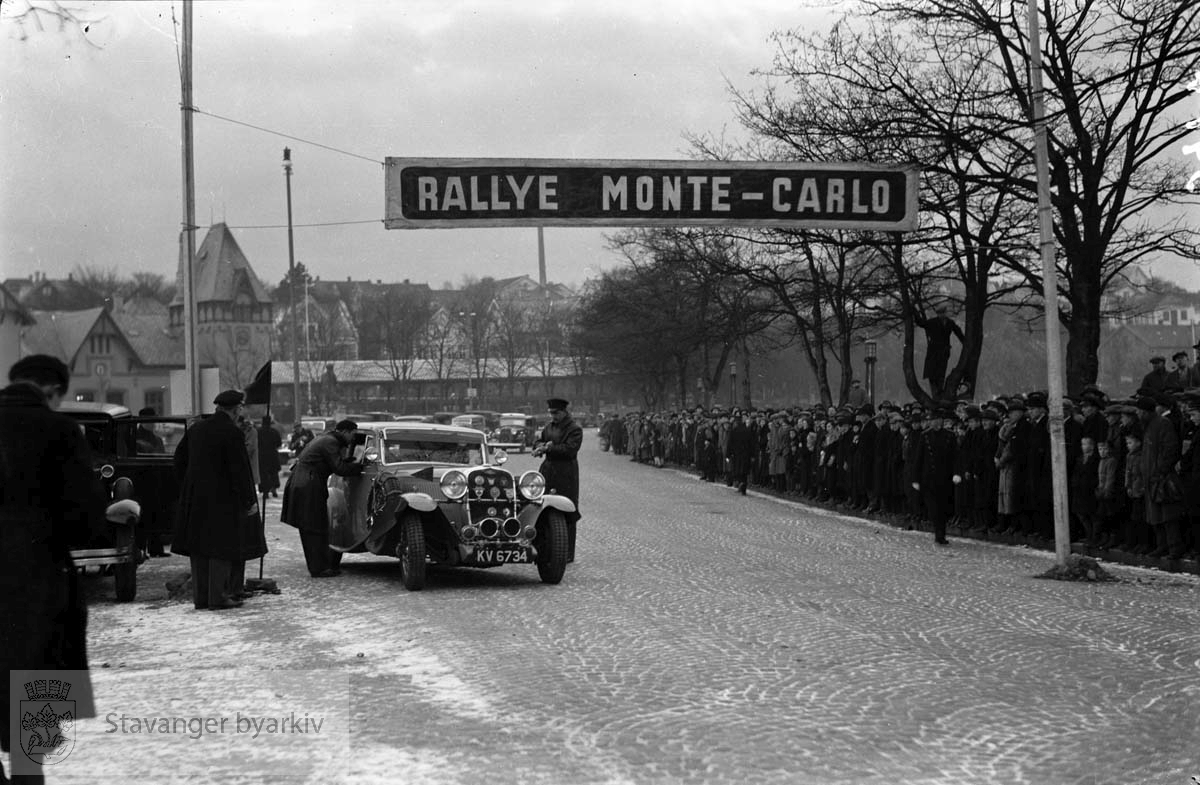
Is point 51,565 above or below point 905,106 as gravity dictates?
below

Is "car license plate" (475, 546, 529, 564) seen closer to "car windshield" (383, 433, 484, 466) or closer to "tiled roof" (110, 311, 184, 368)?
"car windshield" (383, 433, 484, 466)

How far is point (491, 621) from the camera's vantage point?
1062 cm

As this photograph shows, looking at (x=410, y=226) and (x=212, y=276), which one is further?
(x=212, y=276)

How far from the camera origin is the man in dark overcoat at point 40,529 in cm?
507

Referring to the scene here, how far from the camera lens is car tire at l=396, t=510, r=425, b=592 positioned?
12617mm

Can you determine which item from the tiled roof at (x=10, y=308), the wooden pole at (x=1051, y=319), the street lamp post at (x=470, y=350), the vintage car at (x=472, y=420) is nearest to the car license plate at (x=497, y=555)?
the tiled roof at (x=10, y=308)

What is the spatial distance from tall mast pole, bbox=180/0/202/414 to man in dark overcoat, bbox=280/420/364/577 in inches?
94.6

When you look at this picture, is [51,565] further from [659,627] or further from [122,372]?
[122,372]

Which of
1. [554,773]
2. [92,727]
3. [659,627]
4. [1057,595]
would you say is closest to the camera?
[554,773]

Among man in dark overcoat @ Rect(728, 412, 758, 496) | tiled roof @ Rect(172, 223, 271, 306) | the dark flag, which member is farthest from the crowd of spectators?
tiled roof @ Rect(172, 223, 271, 306)

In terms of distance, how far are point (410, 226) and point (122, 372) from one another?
54.9m

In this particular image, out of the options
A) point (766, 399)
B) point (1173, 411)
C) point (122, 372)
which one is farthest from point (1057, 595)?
point (766, 399)

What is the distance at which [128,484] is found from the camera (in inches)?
501

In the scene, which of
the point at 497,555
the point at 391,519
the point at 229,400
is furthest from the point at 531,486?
the point at 229,400
